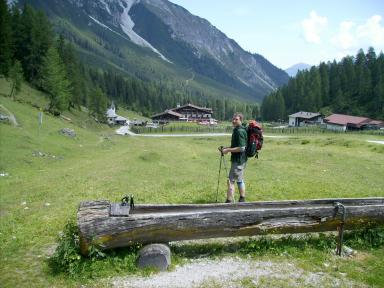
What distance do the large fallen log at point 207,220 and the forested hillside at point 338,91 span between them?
449 feet

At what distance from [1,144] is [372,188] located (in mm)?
32270

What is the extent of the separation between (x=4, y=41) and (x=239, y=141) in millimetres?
73713

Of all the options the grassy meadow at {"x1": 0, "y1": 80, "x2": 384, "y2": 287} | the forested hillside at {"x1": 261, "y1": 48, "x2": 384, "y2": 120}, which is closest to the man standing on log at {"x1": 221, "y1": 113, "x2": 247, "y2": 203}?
the grassy meadow at {"x1": 0, "y1": 80, "x2": 384, "y2": 287}

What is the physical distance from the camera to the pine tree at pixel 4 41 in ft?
233

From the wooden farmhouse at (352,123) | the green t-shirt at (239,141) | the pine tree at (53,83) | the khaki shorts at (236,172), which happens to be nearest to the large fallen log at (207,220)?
the khaki shorts at (236,172)

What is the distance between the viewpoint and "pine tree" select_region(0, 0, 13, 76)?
71.0m

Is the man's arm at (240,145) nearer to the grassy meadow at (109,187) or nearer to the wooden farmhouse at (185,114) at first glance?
the grassy meadow at (109,187)

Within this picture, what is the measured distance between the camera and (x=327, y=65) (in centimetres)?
17075

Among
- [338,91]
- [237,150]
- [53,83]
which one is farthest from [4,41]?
[338,91]

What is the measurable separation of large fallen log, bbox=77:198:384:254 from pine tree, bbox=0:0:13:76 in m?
72.5

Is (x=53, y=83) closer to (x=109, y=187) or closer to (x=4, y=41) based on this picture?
(x=4, y=41)

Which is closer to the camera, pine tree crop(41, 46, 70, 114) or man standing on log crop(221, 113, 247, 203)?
man standing on log crop(221, 113, 247, 203)

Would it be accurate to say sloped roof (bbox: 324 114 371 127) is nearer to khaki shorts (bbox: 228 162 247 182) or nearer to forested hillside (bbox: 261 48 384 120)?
forested hillside (bbox: 261 48 384 120)

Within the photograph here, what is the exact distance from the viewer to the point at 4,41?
7156 centimetres
